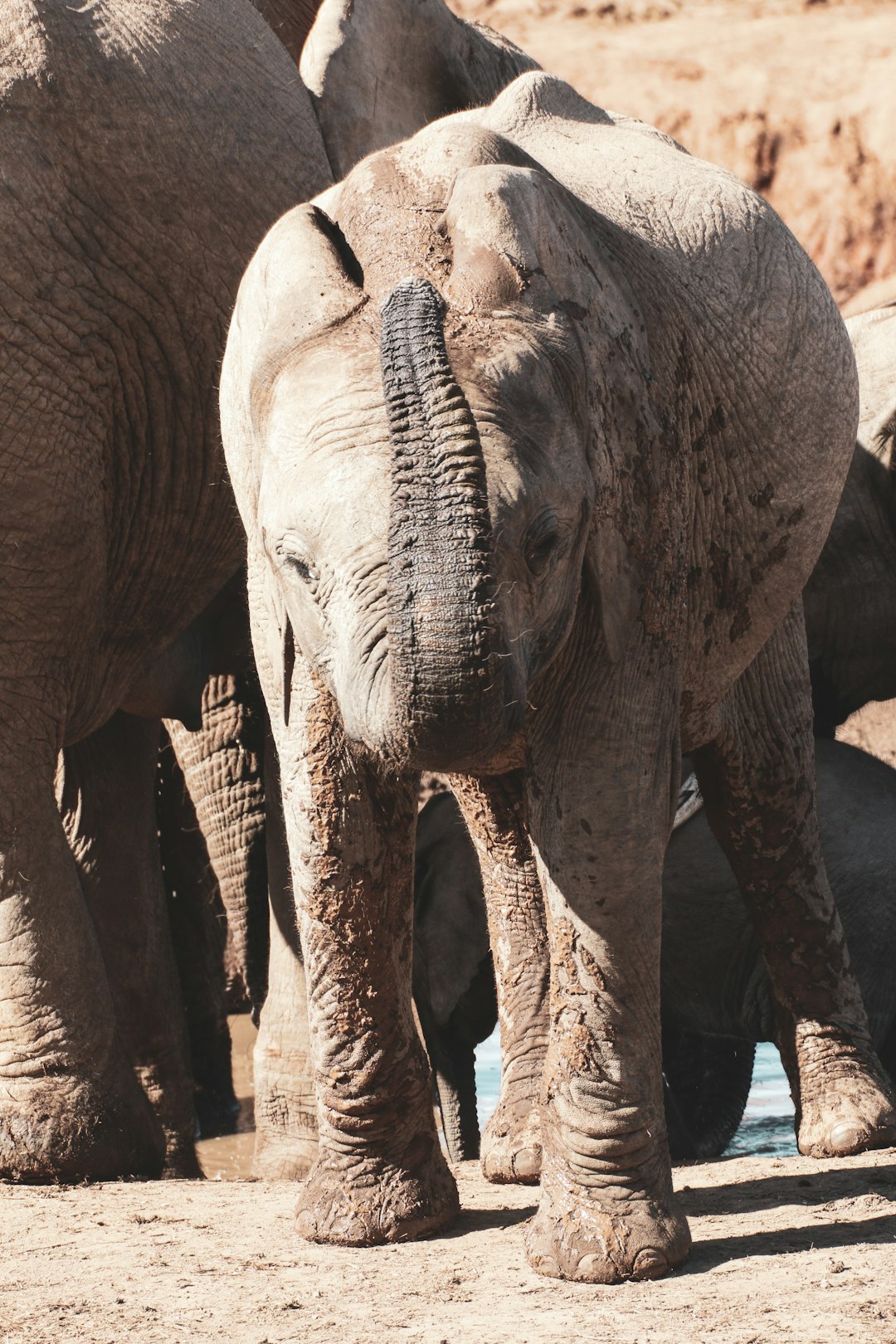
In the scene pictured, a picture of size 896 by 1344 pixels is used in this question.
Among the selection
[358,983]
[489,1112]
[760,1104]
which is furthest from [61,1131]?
[760,1104]

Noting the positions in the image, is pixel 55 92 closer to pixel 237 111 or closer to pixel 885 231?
pixel 237 111

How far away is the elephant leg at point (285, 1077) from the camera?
14.1 ft

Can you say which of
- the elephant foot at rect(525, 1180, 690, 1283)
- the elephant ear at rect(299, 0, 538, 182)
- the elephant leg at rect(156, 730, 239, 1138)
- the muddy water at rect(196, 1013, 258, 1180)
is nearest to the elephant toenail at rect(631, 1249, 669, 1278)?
the elephant foot at rect(525, 1180, 690, 1283)

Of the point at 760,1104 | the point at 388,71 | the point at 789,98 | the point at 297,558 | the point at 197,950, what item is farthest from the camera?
the point at 789,98

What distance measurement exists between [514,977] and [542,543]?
1383 mm

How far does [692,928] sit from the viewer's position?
4.94 m

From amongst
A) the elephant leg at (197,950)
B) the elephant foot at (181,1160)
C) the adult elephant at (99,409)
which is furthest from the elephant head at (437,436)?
the elephant leg at (197,950)

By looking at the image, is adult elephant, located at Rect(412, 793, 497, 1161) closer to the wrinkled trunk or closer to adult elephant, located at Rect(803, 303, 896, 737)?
the wrinkled trunk

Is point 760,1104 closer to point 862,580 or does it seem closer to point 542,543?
point 862,580

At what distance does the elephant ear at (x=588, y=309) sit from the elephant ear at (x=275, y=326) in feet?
0.54

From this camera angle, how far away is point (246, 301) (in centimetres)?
311

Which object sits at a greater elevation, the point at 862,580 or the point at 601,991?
the point at 862,580

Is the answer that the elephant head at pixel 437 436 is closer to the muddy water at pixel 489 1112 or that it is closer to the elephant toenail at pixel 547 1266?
the elephant toenail at pixel 547 1266

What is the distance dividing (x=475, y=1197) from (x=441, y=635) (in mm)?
1440
